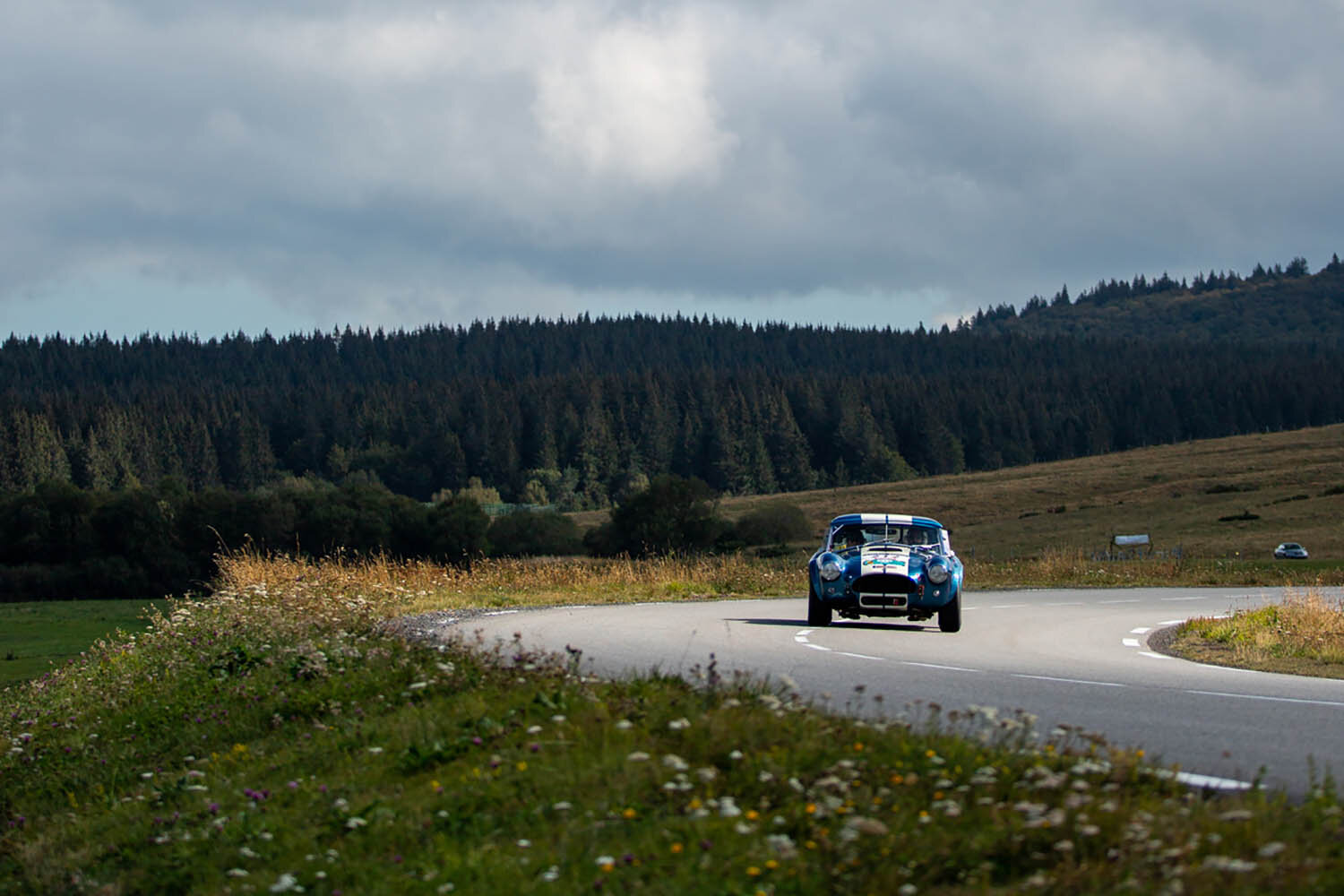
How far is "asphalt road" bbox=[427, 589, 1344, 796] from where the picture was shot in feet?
31.5

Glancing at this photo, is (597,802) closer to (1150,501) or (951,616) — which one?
(951,616)

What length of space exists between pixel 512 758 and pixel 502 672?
2.63 metres

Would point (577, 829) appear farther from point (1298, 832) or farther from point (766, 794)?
point (1298, 832)

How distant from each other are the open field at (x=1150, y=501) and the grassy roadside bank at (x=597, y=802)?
46.2 metres

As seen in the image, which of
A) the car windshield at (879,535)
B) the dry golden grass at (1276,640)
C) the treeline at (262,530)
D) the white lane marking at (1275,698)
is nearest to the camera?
the white lane marking at (1275,698)

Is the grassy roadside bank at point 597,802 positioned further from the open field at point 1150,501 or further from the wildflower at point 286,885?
the open field at point 1150,501

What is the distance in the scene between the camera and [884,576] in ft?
65.9

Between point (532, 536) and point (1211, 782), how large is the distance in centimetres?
9077

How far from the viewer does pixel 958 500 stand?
359 ft

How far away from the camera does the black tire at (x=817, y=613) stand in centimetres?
2073

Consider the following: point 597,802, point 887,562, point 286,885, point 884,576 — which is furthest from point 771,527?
point 286,885

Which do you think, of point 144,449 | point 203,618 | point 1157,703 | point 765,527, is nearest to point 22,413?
point 144,449

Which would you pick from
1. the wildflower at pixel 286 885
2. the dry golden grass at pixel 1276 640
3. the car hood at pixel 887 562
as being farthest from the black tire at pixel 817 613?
the wildflower at pixel 286 885

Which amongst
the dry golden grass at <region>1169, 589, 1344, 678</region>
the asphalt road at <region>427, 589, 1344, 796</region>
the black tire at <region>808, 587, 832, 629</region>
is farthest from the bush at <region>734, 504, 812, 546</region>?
the dry golden grass at <region>1169, 589, 1344, 678</region>
